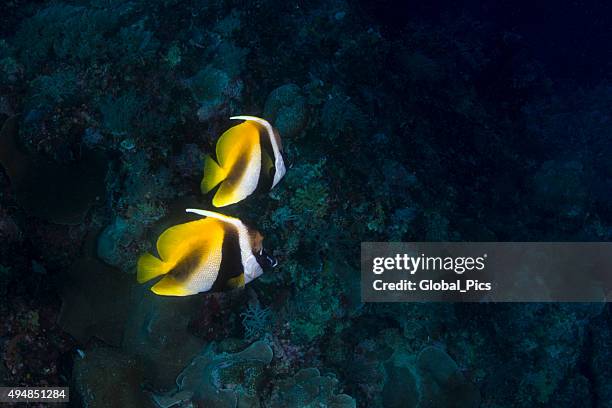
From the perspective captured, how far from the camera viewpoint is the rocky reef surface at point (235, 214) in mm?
3549

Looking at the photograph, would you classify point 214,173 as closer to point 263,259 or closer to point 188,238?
point 188,238

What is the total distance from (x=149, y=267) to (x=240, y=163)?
0.71 meters

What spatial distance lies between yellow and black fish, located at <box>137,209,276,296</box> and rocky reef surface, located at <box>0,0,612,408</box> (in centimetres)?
152

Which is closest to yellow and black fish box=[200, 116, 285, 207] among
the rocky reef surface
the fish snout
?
the fish snout

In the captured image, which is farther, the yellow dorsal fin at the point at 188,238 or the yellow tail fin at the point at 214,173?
the yellow tail fin at the point at 214,173

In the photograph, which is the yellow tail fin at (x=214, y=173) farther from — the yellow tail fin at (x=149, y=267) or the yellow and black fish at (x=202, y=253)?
the yellow tail fin at (x=149, y=267)

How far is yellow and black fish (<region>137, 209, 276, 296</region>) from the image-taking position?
6.90 ft

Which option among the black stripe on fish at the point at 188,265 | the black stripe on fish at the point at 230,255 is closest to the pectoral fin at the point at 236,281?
the black stripe on fish at the point at 230,255

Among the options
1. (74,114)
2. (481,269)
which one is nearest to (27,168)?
(74,114)

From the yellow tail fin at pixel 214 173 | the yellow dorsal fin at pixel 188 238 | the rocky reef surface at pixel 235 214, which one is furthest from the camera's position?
the rocky reef surface at pixel 235 214

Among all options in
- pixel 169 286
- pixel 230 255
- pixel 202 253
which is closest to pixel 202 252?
pixel 202 253

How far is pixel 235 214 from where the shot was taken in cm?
383

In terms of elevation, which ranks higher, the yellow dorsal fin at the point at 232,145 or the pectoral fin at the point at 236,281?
the yellow dorsal fin at the point at 232,145

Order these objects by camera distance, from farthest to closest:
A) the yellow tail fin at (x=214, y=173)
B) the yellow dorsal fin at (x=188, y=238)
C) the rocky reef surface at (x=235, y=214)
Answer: the rocky reef surface at (x=235, y=214), the yellow tail fin at (x=214, y=173), the yellow dorsal fin at (x=188, y=238)
